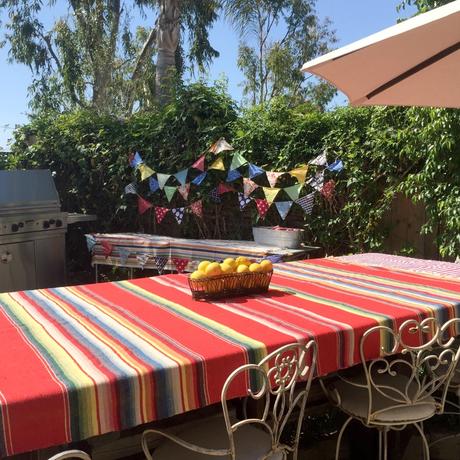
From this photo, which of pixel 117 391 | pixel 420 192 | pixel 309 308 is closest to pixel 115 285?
pixel 309 308

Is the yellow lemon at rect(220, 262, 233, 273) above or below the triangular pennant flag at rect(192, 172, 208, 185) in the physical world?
below

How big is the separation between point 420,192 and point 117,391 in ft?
12.9

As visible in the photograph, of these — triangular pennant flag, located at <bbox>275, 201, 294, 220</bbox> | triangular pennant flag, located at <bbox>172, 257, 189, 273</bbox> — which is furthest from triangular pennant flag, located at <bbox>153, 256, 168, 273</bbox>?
triangular pennant flag, located at <bbox>275, 201, 294, 220</bbox>

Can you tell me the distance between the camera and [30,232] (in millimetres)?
5672

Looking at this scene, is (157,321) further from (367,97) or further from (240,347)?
(367,97)

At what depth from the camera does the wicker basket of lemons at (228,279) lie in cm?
229

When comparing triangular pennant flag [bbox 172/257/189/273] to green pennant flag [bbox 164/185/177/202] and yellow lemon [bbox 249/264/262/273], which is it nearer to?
green pennant flag [bbox 164/185/177/202]

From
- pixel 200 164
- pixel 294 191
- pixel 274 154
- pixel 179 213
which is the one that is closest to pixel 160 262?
pixel 179 213

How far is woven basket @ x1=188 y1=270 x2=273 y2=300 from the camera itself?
2301 millimetres

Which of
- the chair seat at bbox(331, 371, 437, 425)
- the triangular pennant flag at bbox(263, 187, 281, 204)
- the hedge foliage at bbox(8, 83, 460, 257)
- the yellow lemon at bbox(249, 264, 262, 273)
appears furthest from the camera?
the triangular pennant flag at bbox(263, 187, 281, 204)

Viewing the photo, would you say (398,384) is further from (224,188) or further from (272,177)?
(224,188)

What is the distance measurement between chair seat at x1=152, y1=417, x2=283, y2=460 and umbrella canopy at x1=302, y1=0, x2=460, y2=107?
1.71m

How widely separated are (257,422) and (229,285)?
28.9 inches

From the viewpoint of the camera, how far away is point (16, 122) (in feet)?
27.6
